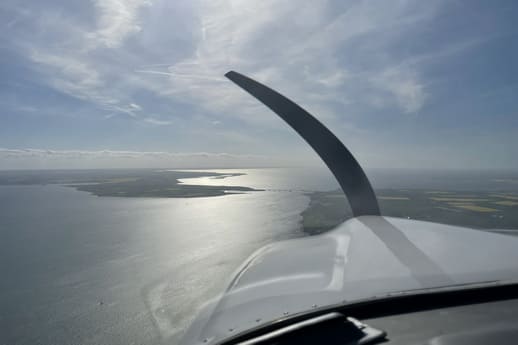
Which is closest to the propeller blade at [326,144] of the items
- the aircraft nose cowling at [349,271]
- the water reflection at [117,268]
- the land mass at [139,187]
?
the aircraft nose cowling at [349,271]

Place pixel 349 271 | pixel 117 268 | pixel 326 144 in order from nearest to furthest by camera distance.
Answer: pixel 349 271, pixel 326 144, pixel 117 268

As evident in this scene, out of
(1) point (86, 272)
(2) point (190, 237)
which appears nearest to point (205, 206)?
(2) point (190, 237)

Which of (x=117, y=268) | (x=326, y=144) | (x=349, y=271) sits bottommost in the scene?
(x=117, y=268)

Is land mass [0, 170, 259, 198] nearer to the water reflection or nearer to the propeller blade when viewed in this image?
the water reflection

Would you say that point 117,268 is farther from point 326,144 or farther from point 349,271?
point 349,271

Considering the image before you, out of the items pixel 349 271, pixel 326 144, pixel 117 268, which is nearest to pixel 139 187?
pixel 117 268

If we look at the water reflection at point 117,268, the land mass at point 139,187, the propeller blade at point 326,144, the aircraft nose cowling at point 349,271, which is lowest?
the water reflection at point 117,268

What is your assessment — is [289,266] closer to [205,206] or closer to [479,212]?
[479,212]

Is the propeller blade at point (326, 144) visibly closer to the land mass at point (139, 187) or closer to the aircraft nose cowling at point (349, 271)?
the aircraft nose cowling at point (349, 271)

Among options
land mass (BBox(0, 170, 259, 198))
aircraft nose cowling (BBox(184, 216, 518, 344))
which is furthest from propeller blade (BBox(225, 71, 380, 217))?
land mass (BBox(0, 170, 259, 198))
